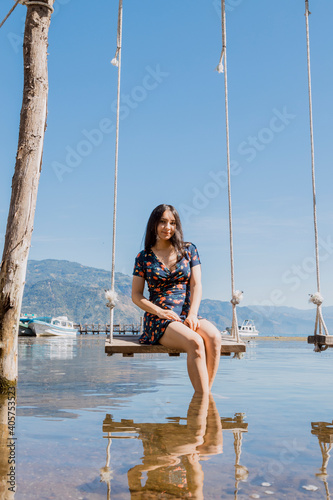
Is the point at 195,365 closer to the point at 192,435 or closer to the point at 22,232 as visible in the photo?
the point at 192,435

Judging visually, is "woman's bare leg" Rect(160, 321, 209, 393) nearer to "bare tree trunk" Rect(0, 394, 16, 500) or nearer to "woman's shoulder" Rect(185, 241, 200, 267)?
"woman's shoulder" Rect(185, 241, 200, 267)

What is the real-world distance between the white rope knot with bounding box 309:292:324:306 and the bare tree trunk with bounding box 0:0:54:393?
9.29 feet

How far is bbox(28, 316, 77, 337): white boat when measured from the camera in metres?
47.0

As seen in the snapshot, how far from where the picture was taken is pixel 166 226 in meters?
3.95

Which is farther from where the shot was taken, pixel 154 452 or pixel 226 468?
pixel 154 452

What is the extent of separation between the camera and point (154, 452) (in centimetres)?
215

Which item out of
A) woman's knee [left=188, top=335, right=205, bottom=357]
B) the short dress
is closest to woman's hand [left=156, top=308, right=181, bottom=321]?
the short dress

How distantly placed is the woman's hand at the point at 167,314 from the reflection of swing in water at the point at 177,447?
2.04 ft

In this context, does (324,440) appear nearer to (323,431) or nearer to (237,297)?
(323,431)

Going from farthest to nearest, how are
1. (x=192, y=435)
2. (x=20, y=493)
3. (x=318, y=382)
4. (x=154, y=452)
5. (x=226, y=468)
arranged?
(x=318, y=382) < (x=192, y=435) < (x=154, y=452) < (x=226, y=468) < (x=20, y=493)

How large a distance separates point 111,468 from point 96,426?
954mm

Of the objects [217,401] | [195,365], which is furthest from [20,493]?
[217,401]

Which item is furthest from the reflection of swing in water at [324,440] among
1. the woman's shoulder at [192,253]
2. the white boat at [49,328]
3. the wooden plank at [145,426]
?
the white boat at [49,328]

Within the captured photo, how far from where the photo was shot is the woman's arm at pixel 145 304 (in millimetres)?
3604
